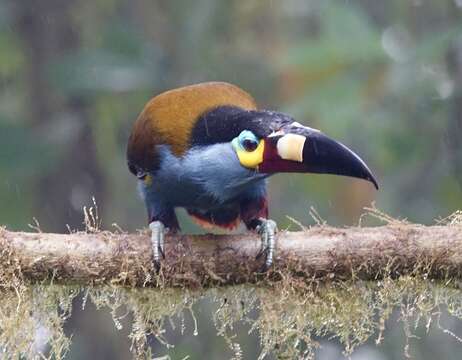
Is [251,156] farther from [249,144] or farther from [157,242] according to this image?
[157,242]

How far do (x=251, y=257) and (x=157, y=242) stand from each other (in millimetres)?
287

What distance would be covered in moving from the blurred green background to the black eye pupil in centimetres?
172

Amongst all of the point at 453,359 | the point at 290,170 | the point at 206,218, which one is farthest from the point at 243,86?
the point at 290,170

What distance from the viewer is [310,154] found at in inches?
122

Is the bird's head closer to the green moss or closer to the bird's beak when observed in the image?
the bird's beak

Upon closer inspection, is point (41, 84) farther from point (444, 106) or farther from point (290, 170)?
point (290, 170)

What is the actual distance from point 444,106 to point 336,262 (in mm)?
2740

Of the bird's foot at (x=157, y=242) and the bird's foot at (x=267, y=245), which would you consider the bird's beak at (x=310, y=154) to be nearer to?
the bird's foot at (x=267, y=245)

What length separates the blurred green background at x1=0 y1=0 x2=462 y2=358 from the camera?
5.27m

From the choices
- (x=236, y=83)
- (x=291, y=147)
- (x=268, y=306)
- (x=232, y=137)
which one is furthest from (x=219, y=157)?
(x=236, y=83)

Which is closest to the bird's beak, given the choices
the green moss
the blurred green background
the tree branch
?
the tree branch

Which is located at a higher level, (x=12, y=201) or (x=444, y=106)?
(x=444, y=106)

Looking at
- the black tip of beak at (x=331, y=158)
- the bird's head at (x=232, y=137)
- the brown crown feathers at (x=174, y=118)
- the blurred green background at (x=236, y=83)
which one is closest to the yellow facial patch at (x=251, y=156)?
the bird's head at (x=232, y=137)

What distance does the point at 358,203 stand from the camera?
555 centimetres
